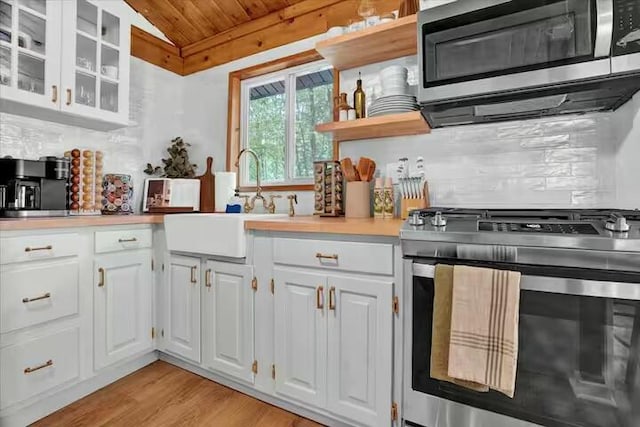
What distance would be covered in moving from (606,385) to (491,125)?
1198 millimetres

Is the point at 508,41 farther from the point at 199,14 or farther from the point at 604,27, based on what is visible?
the point at 199,14

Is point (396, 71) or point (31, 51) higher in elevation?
point (31, 51)

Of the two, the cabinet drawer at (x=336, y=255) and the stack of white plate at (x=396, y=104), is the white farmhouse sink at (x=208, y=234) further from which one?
the stack of white plate at (x=396, y=104)

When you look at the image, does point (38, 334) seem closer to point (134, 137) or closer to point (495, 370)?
point (134, 137)

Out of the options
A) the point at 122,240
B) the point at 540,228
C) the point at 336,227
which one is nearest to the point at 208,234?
the point at 122,240

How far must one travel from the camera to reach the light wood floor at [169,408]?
1.62 m

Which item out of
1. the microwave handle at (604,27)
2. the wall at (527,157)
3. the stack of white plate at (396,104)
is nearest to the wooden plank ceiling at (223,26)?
the wall at (527,157)

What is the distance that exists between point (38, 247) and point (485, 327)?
1945mm

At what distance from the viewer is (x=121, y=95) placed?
2311 millimetres

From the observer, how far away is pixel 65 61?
2023 millimetres

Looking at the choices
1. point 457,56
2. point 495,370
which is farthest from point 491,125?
point 495,370

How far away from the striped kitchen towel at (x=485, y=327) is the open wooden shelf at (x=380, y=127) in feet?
2.86

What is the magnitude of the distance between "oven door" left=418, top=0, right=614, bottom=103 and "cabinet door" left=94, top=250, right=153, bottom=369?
1867 mm

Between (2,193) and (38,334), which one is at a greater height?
(2,193)
